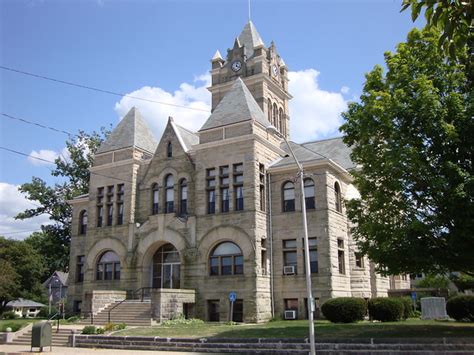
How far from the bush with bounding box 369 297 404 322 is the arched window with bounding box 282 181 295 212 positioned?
8.27m

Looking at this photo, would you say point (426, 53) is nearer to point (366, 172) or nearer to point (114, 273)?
point (366, 172)

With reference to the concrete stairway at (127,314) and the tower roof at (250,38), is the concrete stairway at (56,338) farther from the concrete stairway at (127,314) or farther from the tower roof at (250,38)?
the tower roof at (250,38)

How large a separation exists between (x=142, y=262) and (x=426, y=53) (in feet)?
77.3

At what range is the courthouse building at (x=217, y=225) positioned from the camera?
30.5 metres

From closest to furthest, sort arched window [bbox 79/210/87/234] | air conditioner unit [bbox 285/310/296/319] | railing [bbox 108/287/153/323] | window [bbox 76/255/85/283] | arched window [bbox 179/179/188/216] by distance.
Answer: air conditioner unit [bbox 285/310/296/319], railing [bbox 108/287/153/323], arched window [bbox 179/179/188/216], window [bbox 76/255/85/283], arched window [bbox 79/210/87/234]

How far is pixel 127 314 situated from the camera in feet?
97.9

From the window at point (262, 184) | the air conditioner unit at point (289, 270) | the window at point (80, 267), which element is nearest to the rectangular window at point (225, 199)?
the window at point (262, 184)

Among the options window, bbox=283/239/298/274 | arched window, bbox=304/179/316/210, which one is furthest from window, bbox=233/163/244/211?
arched window, bbox=304/179/316/210

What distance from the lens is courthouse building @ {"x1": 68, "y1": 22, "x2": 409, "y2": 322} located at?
30.5 meters

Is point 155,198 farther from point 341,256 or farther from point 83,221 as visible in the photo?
point 341,256

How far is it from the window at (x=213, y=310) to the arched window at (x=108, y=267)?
27.9ft

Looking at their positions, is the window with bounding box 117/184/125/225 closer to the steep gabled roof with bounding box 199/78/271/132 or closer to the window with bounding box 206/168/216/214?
the window with bounding box 206/168/216/214

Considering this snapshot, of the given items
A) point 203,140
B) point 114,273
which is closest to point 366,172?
point 203,140

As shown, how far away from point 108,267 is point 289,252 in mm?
14565
